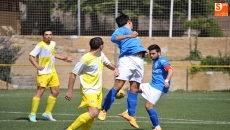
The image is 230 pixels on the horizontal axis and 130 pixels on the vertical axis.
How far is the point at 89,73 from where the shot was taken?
9969 millimetres

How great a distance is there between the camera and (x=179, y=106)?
57.1ft

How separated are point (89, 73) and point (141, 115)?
497 cm

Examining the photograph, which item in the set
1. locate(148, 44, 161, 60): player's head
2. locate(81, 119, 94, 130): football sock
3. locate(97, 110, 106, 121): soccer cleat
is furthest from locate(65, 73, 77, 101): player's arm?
locate(148, 44, 161, 60): player's head

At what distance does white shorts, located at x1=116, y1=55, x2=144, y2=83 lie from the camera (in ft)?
38.9

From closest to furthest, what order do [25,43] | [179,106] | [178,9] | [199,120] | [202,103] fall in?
[199,120] < [179,106] < [202,103] < [25,43] < [178,9]

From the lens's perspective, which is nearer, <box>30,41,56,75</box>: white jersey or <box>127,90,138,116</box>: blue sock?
<box>127,90,138,116</box>: blue sock

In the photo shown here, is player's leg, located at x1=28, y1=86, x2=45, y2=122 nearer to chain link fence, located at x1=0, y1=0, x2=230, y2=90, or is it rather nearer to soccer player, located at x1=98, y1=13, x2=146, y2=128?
soccer player, located at x1=98, y1=13, x2=146, y2=128

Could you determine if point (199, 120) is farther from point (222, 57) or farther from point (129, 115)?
point (222, 57)

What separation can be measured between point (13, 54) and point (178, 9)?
351 inches

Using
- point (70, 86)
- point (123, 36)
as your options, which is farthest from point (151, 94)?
point (70, 86)

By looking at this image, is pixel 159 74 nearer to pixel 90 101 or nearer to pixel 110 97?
pixel 110 97

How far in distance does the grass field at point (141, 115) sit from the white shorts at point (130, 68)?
1002 millimetres

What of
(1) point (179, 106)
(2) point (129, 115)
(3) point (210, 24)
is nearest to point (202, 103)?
(1) point (179, 106)

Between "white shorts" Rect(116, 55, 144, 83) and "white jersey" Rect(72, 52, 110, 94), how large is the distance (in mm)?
1869
